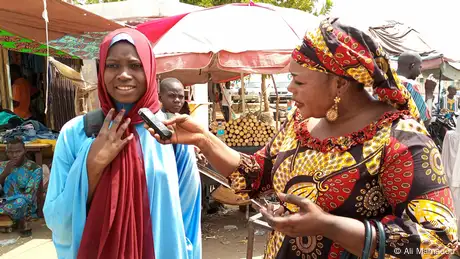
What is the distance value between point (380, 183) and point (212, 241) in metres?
3.94

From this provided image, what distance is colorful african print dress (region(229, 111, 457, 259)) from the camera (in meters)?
1.01

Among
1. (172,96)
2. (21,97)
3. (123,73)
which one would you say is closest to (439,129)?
(172,96)

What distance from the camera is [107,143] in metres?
1.53

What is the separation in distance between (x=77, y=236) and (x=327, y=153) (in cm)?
109

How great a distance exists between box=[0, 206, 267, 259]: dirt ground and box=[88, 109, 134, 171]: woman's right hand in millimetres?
3066

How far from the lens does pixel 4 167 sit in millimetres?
5027

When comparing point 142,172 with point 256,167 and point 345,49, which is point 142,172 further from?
point 345,49

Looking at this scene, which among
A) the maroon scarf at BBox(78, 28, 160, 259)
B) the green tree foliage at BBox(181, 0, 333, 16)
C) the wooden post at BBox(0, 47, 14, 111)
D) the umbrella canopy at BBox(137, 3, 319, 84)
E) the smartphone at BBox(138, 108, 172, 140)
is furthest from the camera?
the green tree foliage at BBox(181, 0, 333, 16)

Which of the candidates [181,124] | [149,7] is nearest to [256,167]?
[181,124]

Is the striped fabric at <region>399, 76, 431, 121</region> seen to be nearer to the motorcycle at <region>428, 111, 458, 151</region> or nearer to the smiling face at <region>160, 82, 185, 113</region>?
the motorcycle at <region>428, 111, 458, 151</region>

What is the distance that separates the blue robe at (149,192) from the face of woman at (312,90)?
0.71 metres

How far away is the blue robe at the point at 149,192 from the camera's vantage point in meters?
1.53

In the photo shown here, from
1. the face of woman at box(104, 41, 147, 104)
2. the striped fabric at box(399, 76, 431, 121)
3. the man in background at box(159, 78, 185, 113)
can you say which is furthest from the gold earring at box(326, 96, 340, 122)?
the man in background at box(159, 78, 185, 113)

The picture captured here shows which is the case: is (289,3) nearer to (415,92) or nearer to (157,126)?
(415,92)
